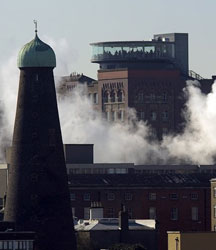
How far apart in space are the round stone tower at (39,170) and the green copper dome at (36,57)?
0.99 m

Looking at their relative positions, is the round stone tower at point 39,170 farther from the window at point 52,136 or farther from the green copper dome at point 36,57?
the green copper dome at point 36,57

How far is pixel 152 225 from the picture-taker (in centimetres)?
19038

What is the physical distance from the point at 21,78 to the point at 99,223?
29869mm

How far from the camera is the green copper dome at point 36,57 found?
162500mm

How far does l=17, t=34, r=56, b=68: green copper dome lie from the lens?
162 meters

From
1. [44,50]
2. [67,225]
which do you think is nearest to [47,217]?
[67,225]

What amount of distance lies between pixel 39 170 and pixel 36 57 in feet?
28.4

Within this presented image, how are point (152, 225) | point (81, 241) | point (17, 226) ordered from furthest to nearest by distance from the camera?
point (152, 225) < point (81, 241) < point (17, 226)

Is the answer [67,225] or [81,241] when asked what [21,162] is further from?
[81,241]

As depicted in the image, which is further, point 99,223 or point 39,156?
point 99,223

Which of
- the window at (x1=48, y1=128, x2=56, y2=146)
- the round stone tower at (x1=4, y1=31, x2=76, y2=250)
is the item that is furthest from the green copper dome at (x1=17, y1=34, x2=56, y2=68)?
the window at (x1=48, y1=128, x2=56, y2=146)

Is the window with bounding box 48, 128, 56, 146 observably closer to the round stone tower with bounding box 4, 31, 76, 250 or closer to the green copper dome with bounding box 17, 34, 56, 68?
the round stone tower with bounding box 4, 31, 76, 250

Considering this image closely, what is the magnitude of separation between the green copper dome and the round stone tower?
3.26ft

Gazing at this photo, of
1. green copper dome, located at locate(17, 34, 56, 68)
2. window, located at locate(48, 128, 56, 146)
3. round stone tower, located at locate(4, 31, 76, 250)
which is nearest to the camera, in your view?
round stone tower, located at locate(4, 31, 76, 250)
